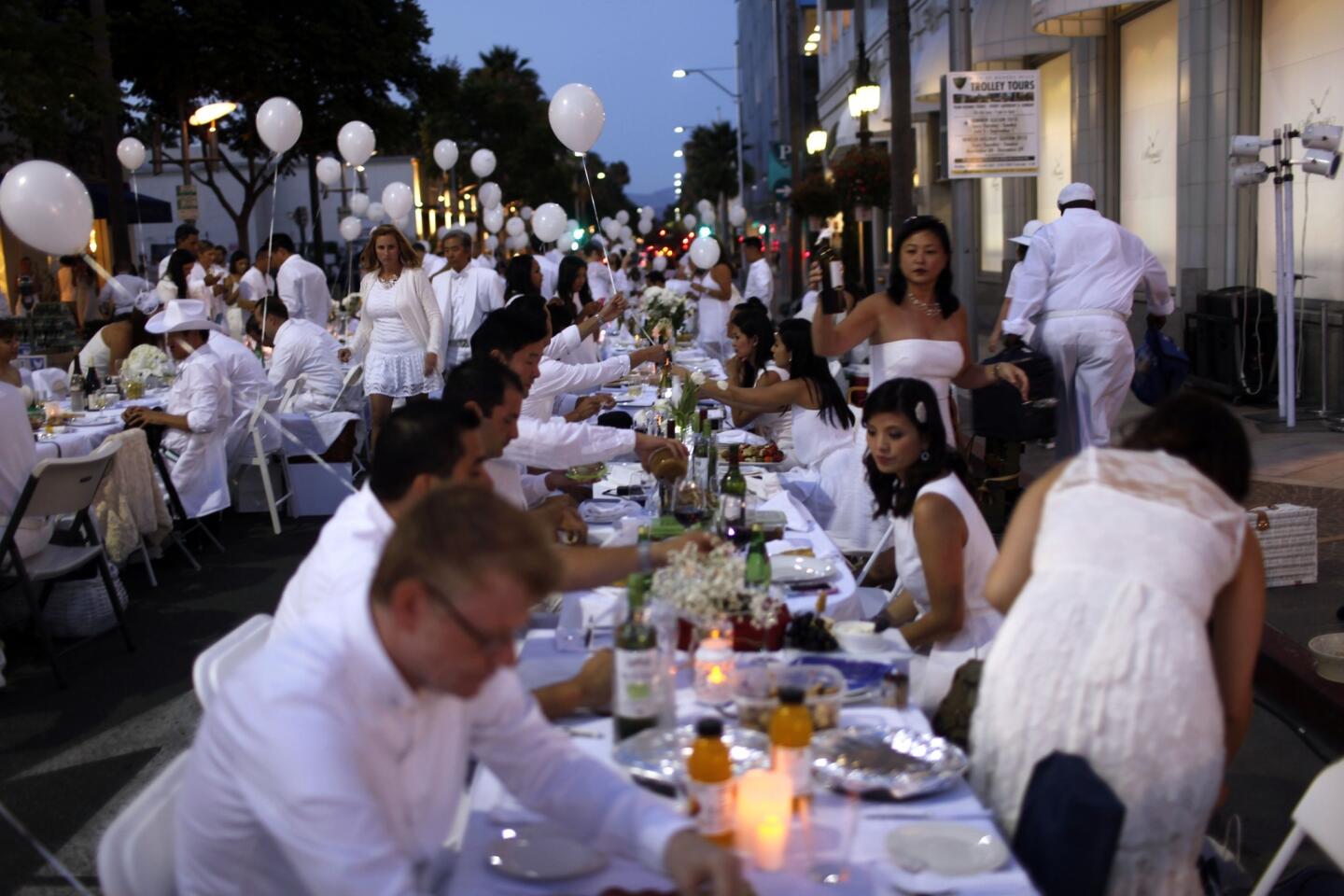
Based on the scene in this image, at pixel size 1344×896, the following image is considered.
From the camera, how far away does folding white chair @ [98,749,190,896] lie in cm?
226

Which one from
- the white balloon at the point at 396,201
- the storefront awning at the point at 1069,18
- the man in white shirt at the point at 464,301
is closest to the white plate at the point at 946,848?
the man in white shirt at the point at 464,301

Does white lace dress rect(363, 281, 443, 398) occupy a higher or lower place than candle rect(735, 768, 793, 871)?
higher

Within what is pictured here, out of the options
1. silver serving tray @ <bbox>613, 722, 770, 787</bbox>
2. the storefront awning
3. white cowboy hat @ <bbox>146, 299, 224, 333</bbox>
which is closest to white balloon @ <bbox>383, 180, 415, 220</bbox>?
the storefront awning

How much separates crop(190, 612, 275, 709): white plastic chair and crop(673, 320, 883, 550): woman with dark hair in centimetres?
351

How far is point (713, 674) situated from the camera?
10.3 feet

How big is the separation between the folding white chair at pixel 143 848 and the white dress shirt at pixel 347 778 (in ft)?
0.13

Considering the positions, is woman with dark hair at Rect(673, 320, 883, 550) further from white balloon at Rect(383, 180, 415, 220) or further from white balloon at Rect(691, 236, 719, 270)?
white balloon at Rect(383, 180, 415, 220)

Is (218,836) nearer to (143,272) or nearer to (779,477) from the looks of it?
(779,477)

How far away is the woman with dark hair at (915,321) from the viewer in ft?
20.5

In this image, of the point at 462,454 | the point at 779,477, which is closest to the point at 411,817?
the point at 462,454

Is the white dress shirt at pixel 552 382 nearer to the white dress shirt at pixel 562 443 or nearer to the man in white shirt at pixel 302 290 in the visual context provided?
the white dress shirt at pixel 562 443

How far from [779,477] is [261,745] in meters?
4.67

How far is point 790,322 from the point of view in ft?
24.2

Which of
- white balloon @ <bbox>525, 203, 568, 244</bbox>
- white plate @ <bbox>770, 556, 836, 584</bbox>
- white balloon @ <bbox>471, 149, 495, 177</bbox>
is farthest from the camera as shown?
white balloon @ <bbox>471, 149, 495, 177</bbox>
